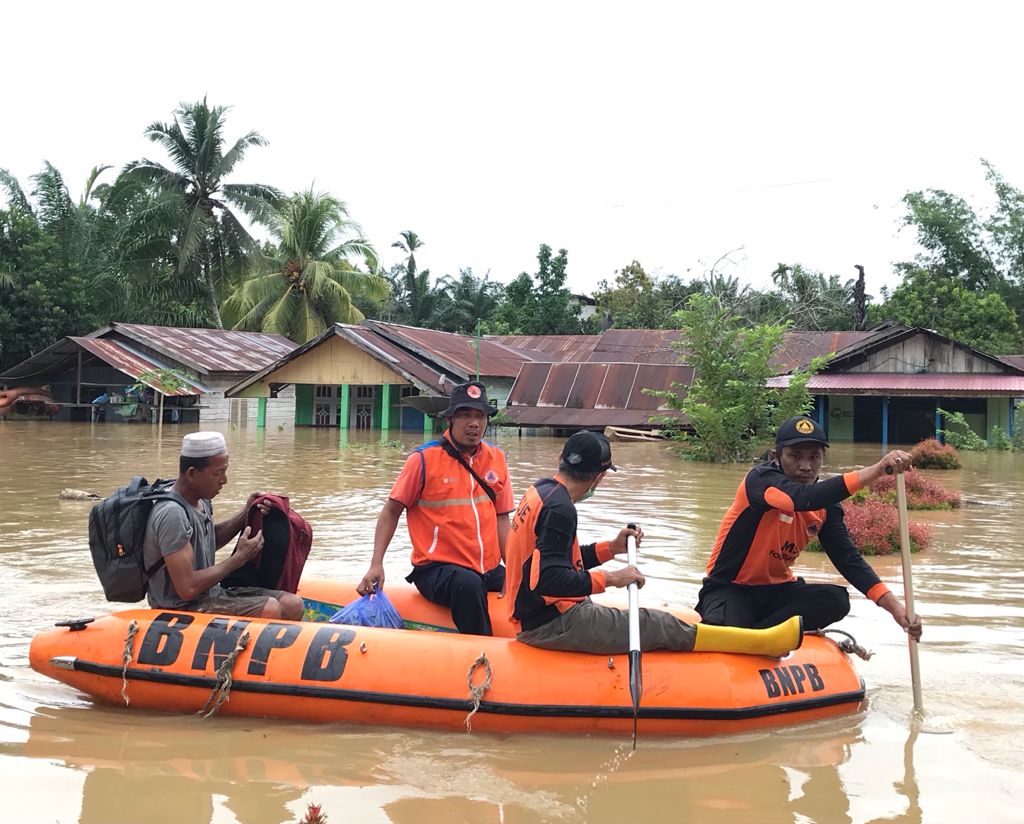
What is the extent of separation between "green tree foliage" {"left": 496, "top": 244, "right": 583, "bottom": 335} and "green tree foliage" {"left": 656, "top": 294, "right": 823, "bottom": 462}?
2213 cm

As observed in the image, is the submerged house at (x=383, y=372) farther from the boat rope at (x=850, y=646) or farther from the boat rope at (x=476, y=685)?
the boat rope at (x=476, y=685)

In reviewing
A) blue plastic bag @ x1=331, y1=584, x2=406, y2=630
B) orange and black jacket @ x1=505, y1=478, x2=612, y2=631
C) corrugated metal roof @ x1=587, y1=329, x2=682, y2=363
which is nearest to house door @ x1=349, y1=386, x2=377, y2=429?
corrugated metal roof @ x1=587, y1=329, x2=682, y2=363

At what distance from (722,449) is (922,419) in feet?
36.6

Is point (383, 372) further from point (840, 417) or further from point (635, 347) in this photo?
point (840, 417)

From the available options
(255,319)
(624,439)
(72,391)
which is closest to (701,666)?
(624,439)

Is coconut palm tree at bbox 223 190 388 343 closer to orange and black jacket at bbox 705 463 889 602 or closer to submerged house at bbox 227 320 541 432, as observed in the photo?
submerged house at bbox 227 320 541 432

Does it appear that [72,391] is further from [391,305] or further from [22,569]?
[22,569]

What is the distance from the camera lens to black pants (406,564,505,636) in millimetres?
5363

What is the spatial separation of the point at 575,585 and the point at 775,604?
1280 millimetres

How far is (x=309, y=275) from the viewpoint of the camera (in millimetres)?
36062

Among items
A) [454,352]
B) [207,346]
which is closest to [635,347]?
[454,352]

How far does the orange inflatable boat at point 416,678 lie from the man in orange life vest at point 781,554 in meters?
0.25

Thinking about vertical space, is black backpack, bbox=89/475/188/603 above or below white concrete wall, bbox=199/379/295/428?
below

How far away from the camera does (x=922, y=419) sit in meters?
30.1
